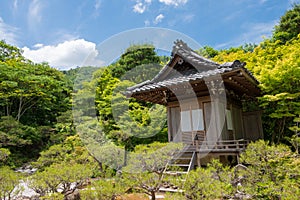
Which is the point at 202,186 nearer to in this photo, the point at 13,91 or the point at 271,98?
the point at 271,98

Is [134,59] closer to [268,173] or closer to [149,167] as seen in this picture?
[149,167]

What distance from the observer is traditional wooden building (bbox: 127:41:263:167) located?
6.79 m

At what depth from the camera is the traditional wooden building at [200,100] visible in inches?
267

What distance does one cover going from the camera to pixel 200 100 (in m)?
7.40

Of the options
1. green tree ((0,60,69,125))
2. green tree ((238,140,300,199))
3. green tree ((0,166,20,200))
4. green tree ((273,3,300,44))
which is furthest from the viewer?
green tree ((273,3,300,44))

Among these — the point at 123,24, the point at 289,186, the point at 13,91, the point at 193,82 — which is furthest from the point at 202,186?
the point at 13,91

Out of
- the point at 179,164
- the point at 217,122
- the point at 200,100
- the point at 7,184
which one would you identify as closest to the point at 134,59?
the point at 200,100

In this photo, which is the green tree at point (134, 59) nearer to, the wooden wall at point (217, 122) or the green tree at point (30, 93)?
the green tree at point (30, 93)

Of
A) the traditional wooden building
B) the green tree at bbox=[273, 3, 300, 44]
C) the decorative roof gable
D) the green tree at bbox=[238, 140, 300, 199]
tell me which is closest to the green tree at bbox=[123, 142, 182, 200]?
the green tree at bbox=[238, 140, 300, 199]

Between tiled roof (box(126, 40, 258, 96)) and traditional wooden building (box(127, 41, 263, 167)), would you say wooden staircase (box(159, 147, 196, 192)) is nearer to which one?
traditional wooden building (box(127, 41, 263, 167))

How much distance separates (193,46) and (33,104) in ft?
45.4

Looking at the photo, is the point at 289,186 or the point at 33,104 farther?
the point at 33,104

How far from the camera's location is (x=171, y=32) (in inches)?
337

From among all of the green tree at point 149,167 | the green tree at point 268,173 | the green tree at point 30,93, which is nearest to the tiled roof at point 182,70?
the green tree at point 149,167
